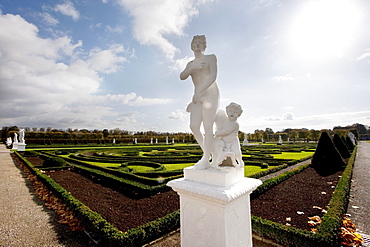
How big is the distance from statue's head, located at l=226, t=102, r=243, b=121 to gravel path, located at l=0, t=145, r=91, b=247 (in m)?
3.60

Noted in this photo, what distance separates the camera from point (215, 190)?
2371 millimetres

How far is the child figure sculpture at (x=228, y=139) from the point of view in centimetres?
272

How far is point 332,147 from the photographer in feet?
34.3

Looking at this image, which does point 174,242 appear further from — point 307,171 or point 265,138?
point 265,138

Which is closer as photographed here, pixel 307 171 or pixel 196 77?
pixel 196 77

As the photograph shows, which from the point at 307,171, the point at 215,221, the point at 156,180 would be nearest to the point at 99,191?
the point at 156,180

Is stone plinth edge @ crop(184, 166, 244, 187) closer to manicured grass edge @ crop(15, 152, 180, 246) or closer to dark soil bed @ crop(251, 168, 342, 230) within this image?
manicured grass edge @ crop(15, 152, 180, 246)

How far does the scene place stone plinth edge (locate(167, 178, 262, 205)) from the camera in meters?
2.26

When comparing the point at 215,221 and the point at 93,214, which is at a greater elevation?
the point at 215,221

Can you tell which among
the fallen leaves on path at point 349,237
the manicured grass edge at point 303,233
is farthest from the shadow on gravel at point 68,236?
the fallen leaves on path at point 349,237

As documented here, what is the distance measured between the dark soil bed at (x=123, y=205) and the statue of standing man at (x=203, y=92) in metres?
2.57

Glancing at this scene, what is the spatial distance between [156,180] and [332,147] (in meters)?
9.39

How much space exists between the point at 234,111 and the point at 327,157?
1051cm

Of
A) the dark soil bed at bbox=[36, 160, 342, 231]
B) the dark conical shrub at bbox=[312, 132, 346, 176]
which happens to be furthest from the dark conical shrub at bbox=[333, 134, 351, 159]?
the dark soil bed at bbox=[36, 160, 342, 231]
